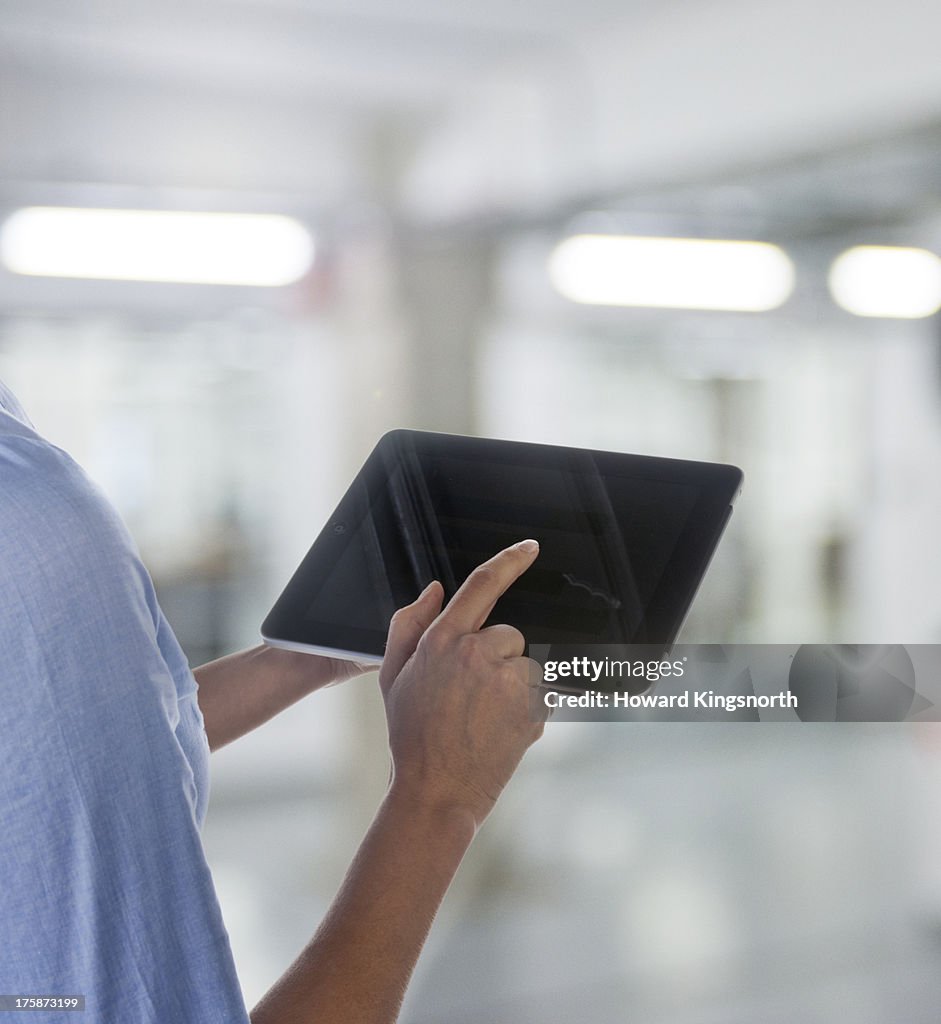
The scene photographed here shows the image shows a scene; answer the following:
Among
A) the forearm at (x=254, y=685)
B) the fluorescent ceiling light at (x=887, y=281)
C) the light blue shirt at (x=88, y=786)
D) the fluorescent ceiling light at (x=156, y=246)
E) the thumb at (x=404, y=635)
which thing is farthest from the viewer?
the fluorescent ceiling light at (x=156, y=246)

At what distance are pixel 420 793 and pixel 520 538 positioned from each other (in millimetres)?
190

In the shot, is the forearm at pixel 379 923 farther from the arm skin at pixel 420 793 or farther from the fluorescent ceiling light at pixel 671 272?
the fluorescent ceiling light at pixel 671 272

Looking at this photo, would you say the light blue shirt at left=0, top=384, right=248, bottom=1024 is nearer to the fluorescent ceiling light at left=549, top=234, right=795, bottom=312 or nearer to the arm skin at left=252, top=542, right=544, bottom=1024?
the arm skin at left=252, top=542, right=544, bottom=1024

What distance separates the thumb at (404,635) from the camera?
1.70 ft

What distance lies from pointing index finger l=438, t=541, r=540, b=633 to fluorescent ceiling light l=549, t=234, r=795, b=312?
0.85 metres

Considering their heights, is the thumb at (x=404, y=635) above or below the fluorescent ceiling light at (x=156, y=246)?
below

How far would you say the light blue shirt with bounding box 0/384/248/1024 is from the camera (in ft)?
1.32

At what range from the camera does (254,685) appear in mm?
706

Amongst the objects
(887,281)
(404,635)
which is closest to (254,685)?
(404,635)

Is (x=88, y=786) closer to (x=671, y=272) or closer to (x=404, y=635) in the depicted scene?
(x=404, y=635)

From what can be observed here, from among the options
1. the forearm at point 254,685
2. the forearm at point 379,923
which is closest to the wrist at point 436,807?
the forearm at point 379,923

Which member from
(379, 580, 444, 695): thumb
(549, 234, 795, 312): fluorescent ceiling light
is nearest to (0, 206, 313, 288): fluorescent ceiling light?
(549, 234, 795, 312): fluorescent ceiling light

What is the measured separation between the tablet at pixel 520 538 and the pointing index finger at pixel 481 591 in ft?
0.16

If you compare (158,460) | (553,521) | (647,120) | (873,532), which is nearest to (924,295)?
(873,532)
